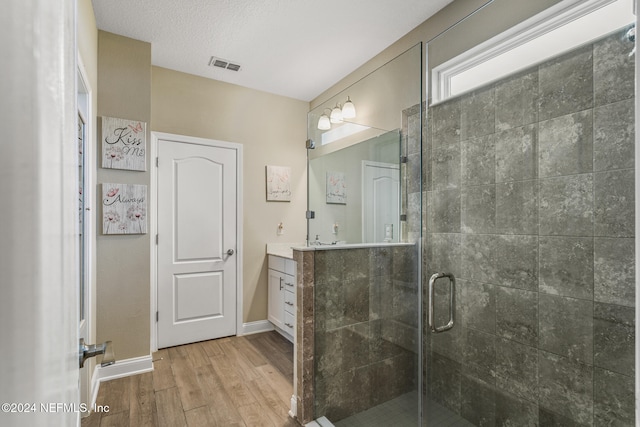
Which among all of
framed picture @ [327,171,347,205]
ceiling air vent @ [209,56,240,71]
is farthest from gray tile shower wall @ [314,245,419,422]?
ceiling air vent @ [209,56,240,71]

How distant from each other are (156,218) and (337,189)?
6.47 feet

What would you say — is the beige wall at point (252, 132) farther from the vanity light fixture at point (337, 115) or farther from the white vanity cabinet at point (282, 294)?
the vanity light fixture at point (337, 115)

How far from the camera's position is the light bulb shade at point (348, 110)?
2.09 m

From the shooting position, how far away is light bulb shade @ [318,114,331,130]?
2199 millimetres

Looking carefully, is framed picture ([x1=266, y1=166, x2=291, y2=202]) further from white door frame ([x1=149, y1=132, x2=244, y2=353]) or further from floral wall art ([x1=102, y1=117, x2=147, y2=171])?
floral wall art ([x1=102, y1=117, x2=147, y2=171])

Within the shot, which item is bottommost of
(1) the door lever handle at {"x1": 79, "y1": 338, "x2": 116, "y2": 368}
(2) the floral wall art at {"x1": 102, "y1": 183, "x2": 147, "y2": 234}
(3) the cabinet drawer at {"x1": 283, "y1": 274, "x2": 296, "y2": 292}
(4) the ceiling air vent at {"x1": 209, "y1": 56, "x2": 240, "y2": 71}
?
(3) the cabinet drawer at {"x1": 283, "y1": 274, "x2": 296, "y2": 292}

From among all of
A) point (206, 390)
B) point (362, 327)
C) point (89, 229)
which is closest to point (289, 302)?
point (206, 390)

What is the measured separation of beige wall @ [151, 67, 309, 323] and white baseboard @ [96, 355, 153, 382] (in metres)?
1.07

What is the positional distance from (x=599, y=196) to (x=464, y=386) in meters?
1.16

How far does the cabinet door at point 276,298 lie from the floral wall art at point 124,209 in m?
1.38

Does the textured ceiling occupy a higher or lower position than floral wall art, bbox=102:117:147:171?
higher

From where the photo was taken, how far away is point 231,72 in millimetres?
3264

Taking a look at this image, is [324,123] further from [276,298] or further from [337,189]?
[276,298]

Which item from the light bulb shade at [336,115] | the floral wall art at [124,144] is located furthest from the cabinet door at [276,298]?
the light bulb shade at [336,115]
